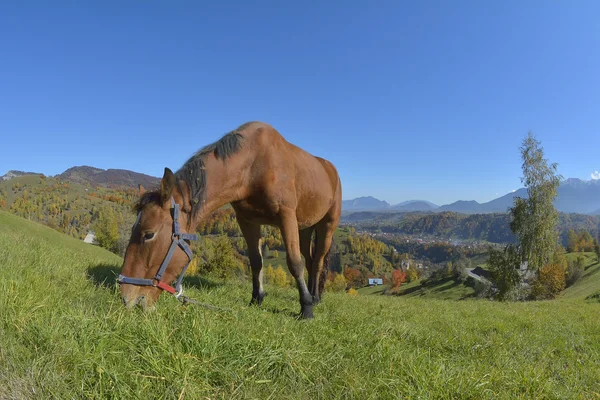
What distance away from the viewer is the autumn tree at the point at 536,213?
90.4 feet

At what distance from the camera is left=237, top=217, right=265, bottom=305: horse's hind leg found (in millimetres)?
5733

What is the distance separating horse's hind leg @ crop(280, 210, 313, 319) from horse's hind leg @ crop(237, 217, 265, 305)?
102cm

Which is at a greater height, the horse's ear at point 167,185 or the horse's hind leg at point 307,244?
the horse's ear at point 167,185

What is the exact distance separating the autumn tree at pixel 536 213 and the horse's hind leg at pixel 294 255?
3075cm

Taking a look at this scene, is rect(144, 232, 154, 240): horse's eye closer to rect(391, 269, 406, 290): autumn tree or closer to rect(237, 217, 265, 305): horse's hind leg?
rect(237, 217, 265, 305): horse's hind leg

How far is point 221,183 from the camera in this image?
450 cm

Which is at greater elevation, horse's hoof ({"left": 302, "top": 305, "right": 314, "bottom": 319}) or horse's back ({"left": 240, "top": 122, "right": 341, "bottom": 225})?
horse's back ({"left": 240, "top": 122, "right": 341, "bottom": 225})

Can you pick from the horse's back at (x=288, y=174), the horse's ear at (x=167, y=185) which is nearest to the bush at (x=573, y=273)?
the horse's back at (x=288, y=174)

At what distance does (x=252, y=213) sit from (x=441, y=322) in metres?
3.89

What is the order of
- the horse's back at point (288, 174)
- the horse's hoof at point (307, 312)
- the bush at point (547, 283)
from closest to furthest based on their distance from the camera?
the horse's hoof at point (307, 312) < the horse's back at point (288, 174) < the bush at point (547, 283)

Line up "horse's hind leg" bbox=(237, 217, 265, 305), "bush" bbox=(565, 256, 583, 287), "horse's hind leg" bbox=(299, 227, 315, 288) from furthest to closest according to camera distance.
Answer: "bush" bbox=(565, 256, 583, 287), "horse's hind leg" bbox=(299, 227, 315, 288), "horse's hind leg" bbox=(237, 217, 265, 305)

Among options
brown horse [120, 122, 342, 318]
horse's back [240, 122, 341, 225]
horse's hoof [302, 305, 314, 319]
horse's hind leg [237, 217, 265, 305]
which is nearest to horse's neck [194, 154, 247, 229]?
brown horse [120, 122, 342, 318]

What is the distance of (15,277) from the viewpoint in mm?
3580

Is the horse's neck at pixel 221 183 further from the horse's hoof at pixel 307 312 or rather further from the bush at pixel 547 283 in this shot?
the bush at pixel 547 283
